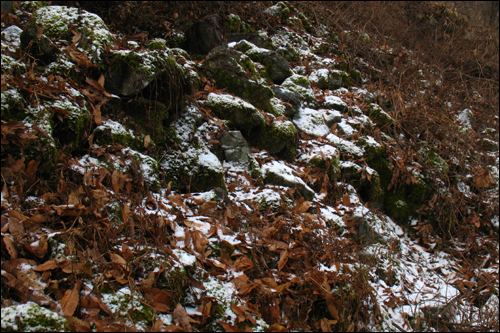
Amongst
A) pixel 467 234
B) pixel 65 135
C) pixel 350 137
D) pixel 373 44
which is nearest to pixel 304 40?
pixel 373 44

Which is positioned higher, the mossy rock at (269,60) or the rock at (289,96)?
the mossy rock at (269,60)

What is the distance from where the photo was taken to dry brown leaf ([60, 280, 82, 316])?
1641 mm

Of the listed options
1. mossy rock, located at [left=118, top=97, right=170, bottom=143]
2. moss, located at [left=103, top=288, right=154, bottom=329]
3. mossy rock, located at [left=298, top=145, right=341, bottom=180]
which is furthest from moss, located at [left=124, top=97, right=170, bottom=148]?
mossy rock, located at [left=298, top=145, right=341, bottom=180]

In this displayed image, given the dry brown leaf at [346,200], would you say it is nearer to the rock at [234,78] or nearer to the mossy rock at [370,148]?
the mossy rock at [370,148]

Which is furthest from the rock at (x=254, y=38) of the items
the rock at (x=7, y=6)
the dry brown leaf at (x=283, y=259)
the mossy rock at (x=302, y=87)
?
the dry brown leaf at (x=283, y=259)

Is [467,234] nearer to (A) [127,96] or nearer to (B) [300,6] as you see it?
(A) [127,96]

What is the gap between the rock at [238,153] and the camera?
140 inches

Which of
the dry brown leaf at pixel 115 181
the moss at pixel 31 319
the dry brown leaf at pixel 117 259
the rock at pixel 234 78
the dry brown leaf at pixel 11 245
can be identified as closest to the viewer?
the moss at pixel 31 319

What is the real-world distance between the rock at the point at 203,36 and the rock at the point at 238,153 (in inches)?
72.7

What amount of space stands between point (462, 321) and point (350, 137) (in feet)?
8.50

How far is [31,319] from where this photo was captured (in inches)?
60.1

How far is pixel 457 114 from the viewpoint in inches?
256

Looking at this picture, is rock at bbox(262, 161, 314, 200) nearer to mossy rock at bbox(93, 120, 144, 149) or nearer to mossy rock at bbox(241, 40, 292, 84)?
mossy rock at bbox(93, 120, 144, 149)

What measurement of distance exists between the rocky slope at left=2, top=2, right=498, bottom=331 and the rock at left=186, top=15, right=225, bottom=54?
0.07 feet
